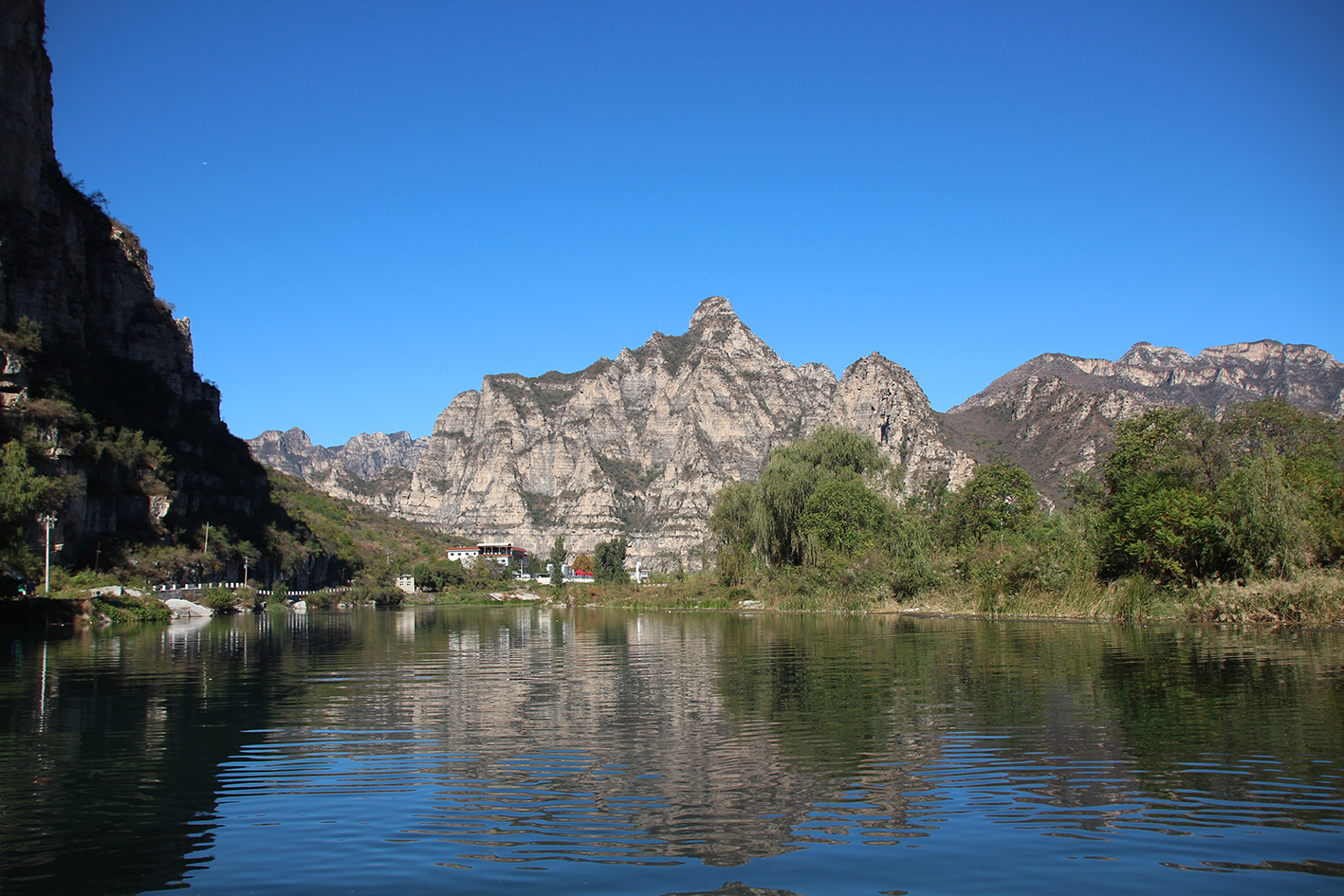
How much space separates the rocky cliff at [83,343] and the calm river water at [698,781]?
5563 centimetres

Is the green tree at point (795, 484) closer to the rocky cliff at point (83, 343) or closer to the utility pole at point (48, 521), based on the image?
the utility pole at point (48, 521)

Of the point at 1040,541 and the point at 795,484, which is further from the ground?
the point at 795,484

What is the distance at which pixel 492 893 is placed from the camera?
23.0 ft

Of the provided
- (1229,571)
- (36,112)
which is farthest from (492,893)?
(36,112)

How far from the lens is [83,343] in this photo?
304ft

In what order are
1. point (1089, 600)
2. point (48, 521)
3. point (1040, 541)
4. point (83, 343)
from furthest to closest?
point (83, 343), point (48, 521), point (1040, 541), point (1089, 600)

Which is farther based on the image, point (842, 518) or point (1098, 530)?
point (842, 518)

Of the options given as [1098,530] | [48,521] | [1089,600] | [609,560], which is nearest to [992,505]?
[1098,530]

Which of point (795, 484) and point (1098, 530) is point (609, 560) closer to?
point (795, 484)

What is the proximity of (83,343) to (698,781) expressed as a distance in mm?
102890

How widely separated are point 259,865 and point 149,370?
11997cm

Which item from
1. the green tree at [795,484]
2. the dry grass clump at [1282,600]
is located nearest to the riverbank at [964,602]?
the dry grass clump at [1282,600]

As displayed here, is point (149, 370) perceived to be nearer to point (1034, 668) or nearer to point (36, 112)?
point (36, 112)

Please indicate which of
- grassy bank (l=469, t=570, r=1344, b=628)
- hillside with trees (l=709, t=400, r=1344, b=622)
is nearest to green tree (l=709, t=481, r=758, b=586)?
hillside with trees (l=709, t=400, r=1344, b=622)
